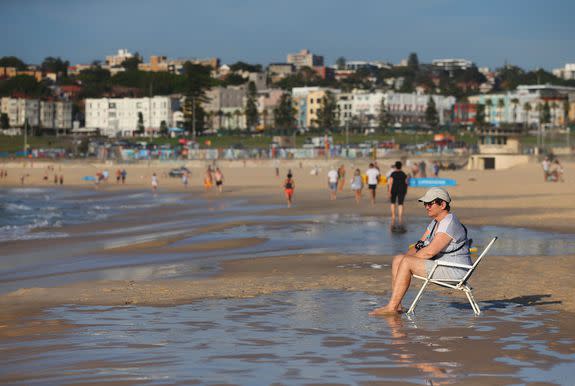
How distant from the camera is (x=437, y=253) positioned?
8.80 m

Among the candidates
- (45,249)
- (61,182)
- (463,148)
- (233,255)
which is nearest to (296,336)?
(233,255)

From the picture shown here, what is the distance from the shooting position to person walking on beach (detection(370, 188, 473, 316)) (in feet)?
28.8

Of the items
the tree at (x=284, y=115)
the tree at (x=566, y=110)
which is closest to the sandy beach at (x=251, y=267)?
the tree at (x=284, y=115)

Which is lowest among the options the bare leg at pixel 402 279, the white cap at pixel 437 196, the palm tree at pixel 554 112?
the bare leg at pixel 402 279

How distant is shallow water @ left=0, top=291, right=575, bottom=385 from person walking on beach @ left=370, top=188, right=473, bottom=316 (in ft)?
0.87

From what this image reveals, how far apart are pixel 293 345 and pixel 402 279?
1.79 m

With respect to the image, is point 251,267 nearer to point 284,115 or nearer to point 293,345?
point 293,345

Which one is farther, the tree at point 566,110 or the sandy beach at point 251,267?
the tree at point 566,110

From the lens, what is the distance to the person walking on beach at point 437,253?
346 inches

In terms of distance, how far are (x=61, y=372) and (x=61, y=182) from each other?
64296mm

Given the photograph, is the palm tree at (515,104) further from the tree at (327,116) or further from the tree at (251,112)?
the tree at (251,112)

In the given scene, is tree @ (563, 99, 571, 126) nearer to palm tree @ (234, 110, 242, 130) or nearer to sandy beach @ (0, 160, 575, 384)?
palm tree @ (234, 110, 242, 130)

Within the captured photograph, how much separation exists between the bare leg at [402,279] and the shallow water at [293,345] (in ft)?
0.53

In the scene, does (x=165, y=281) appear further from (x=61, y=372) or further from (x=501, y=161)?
(x=501, y=161)
